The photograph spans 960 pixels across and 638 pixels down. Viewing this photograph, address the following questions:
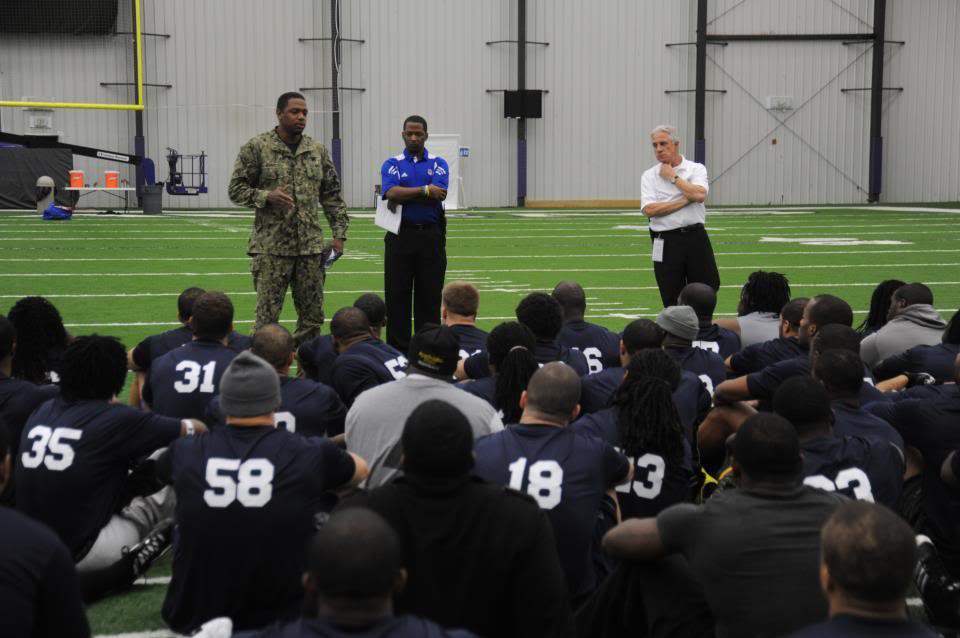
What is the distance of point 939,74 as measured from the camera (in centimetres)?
3884

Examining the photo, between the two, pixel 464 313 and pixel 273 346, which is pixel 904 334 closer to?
pixel 464 313

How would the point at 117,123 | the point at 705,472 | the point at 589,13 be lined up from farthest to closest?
the point at 589,13
the point at 117,123
the point at 705,472

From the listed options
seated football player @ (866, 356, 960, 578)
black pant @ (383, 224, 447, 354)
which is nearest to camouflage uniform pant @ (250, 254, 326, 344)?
black pant @ (383, 224, 447, 354)

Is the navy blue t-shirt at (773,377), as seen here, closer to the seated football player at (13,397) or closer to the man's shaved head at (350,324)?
the man's shaved head at (350,324)

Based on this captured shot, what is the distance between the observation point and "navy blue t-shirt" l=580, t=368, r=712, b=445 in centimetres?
559

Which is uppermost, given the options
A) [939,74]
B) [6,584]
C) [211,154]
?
[939,74]

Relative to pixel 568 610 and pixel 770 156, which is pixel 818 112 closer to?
pixel 770 156

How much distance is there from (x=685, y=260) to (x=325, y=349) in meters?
4.00

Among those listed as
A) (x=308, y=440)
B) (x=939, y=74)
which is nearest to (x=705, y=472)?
(x=308, y=440)

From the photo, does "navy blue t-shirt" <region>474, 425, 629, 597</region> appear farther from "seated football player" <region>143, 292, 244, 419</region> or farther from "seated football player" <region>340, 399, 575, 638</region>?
"seated football player" <region>143, 292, 244, 419</region>

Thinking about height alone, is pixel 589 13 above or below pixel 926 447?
above

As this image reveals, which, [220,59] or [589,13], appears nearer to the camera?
[220,59]

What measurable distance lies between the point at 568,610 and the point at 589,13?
1390 inches

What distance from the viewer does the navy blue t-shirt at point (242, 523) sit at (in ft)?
13.5
